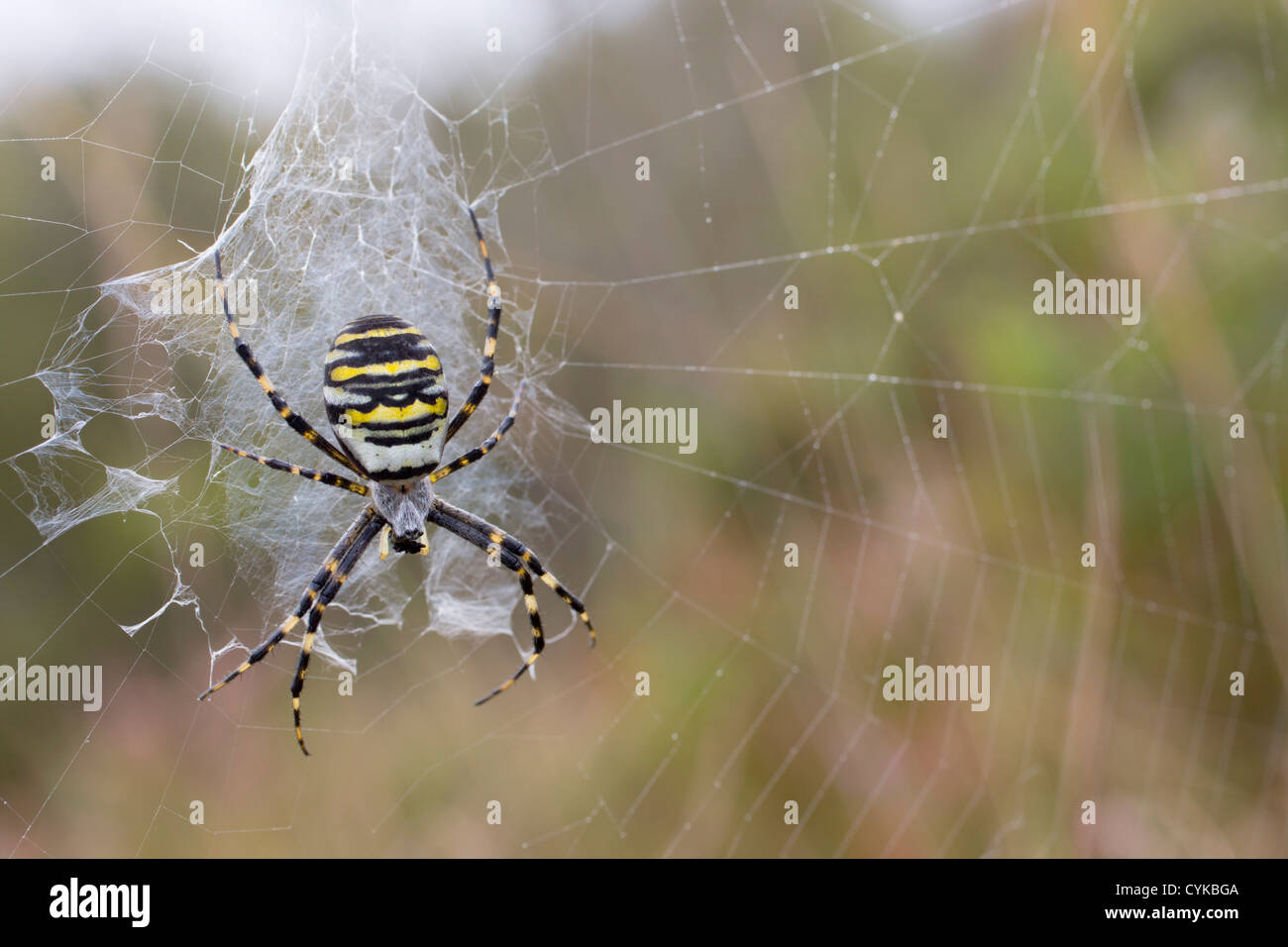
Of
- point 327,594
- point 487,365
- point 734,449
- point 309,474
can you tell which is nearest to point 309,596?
point 327,594

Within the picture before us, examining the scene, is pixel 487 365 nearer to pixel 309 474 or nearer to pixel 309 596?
pixel 309 474

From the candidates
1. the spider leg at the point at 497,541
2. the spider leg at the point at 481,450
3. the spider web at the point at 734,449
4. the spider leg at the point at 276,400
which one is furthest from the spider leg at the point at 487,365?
the spider web at the point at 734,449

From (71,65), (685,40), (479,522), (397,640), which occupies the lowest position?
(397,640)

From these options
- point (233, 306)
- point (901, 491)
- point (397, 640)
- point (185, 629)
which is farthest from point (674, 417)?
point (185, 629)

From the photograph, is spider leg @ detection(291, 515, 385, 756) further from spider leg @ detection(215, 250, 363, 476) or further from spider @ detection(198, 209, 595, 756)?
spider leg @ detection(215, 250, 363, 476)

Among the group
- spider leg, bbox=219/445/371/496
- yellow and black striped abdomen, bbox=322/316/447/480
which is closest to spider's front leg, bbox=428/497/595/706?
spider leg, bbox=219/445/371/496

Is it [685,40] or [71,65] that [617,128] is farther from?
[71,65]
